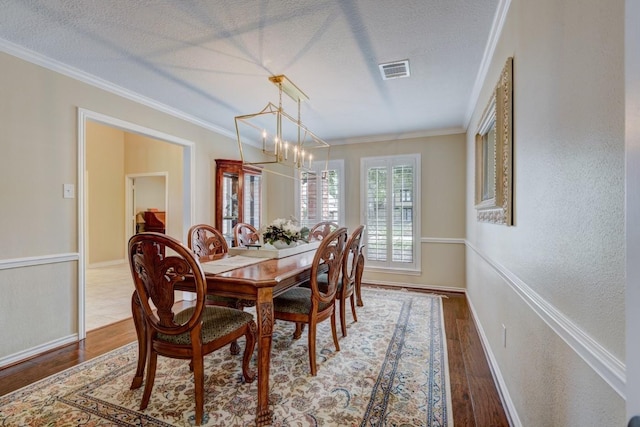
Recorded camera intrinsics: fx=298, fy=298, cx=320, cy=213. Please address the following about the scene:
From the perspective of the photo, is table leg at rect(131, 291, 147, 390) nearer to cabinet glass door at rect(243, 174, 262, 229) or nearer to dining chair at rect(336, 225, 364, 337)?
dining chair at rect(336, 225, 364, 337)

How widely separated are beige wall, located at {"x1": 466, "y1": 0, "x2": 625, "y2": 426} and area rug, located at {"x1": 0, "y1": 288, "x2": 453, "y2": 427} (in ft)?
1.95

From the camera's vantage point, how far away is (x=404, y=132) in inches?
183

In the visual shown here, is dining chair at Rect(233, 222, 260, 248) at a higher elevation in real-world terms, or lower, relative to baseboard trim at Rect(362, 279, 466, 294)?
higher

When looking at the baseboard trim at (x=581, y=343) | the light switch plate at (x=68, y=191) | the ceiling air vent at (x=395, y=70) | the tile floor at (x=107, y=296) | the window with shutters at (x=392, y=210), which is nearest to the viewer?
the baseboard trim at (x=581, y=343)

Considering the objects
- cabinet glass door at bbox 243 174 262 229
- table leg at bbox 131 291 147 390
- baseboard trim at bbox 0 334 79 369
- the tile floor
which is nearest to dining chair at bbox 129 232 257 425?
table leg at bbox 131 291 147 390

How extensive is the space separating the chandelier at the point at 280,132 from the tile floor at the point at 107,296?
7.66 feet

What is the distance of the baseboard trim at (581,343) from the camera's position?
74 centimetres

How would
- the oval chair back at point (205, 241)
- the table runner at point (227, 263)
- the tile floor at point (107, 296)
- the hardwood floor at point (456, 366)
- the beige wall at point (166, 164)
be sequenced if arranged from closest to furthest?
the hardwood floor at point (456, 366)
the table runner at point (227, 263)
the oval chair back at point (205, 241)
the tile floor at point (107, 296)
the beige wall at point (166, 164)

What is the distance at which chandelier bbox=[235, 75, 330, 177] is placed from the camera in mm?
2412

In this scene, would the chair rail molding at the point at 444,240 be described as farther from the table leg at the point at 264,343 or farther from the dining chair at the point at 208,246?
the table leg at the point at 264,343

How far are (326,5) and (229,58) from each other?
3.32 ft

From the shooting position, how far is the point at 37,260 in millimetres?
2469

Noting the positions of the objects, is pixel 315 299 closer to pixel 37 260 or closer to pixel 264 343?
pixel 264 343

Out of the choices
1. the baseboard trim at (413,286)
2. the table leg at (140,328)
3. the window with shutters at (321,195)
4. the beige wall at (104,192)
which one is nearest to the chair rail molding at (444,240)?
the baseboard trim at (413,286)
